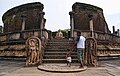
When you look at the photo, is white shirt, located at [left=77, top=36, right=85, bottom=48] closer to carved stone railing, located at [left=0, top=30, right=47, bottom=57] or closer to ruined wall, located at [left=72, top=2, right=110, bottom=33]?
carved stone railing, located at [left=0, top=30, right=47, bottom=57]

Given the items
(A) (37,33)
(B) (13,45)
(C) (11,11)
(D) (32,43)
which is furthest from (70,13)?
(C) (11,11)

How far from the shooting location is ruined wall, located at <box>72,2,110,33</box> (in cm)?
1790

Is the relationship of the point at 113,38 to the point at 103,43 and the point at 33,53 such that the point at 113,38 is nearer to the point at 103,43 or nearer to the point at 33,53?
the point at 103,43

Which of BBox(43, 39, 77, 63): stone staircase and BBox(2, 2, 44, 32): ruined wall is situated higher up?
BBox(2, 2, 44, 32): ruined wall

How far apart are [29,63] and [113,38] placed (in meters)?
10.0

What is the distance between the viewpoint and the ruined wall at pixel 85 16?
17.9 meters

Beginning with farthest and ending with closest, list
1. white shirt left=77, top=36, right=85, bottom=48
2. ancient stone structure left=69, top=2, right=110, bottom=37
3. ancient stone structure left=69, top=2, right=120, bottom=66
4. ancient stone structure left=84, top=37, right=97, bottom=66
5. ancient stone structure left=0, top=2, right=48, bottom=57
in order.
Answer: ancient stone structure left=69, top=2, right=110, bottom=37 < ancient stone structure left=0, top=2, right=48, bottom=57 < ancient stone structure left=69, top=2, right=120, bottom=66 < ancient stone structure left=84, top=37, right=97, bottom=66 < white shirt left=77, top=36, right=85, bottom=48

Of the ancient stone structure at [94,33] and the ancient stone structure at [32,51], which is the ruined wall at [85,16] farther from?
the ancient stone structure at [32,51]

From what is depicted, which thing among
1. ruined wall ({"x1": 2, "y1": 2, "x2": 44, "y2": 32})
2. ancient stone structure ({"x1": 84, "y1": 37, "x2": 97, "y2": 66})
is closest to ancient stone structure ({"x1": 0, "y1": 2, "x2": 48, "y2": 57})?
ruined wall ({"x1": 2, "y1": 2, "x2": 44, "y2": 32})

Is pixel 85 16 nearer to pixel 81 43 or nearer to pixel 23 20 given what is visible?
pixel 23 20

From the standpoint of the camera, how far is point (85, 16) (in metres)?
18.6

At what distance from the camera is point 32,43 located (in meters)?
7.37

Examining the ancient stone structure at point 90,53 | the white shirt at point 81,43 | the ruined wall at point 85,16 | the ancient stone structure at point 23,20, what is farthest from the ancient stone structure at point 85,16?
the white shirt at point 81,43

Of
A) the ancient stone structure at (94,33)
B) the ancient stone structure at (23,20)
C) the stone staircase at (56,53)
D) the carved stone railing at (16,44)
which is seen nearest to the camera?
the ancient stone structure at (94,33)
